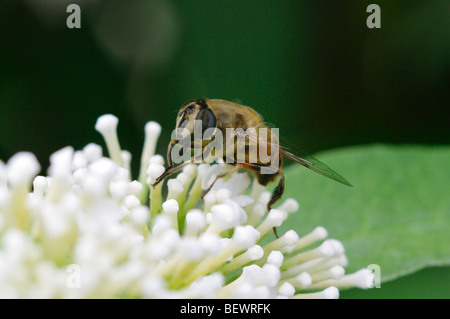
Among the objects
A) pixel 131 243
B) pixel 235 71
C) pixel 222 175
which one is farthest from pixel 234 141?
pixel 235 71

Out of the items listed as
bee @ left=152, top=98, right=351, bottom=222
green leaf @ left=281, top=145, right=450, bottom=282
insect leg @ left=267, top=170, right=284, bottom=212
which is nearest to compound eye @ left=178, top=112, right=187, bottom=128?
bee @ left=152, top=98, right=351, bottom=222

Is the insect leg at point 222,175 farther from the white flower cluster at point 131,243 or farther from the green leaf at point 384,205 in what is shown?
the green leaf at point 384,205

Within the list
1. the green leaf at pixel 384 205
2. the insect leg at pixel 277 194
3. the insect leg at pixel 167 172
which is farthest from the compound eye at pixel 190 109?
the green leaf at pixel 384 205

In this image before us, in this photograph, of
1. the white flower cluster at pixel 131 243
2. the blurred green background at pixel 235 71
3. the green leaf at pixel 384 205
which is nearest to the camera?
the white flower cluster at pixel 131 243

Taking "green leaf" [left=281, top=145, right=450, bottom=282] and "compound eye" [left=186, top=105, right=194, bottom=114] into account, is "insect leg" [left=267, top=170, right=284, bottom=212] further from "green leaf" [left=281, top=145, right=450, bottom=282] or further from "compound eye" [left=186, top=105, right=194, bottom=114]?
"compound eye" [left=186, top=105, right=194, bottom=114]

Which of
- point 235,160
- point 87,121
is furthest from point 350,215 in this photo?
point 87,121

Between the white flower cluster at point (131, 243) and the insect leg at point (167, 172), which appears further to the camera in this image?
the insect leg at point (167, 172)

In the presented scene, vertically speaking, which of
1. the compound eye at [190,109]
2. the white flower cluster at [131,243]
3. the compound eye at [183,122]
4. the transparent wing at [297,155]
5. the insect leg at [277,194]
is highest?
the compound eye at [190,109]
